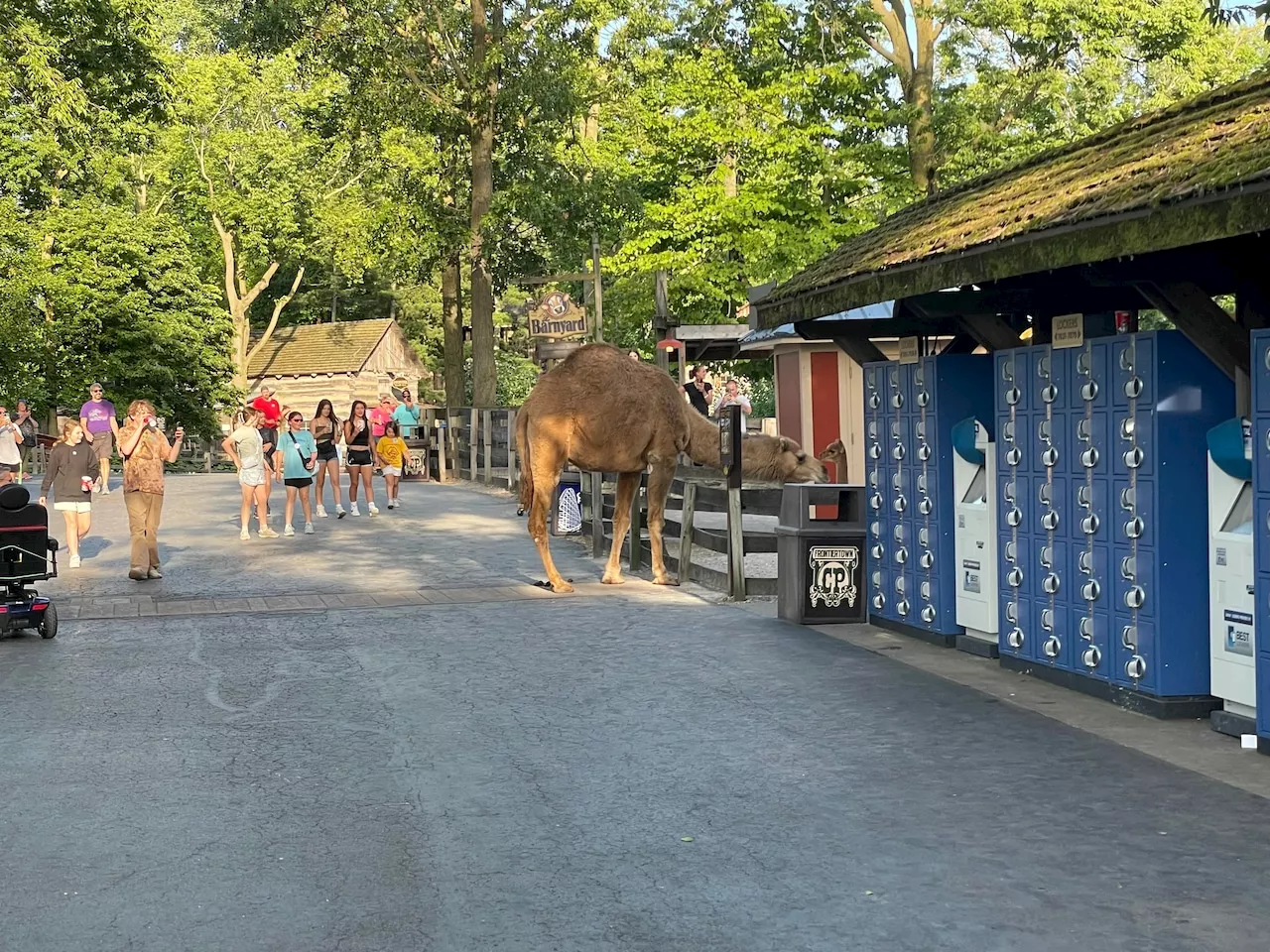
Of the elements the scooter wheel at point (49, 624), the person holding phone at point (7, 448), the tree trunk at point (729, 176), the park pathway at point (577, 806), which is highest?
the tree trunk at point (729, 176)

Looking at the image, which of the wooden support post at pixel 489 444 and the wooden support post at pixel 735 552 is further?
the wooden support post at pixel 489 444

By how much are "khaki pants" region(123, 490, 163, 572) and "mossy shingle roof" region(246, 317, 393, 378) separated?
56.2m

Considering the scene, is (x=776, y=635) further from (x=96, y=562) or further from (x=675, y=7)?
(x=675, y=7)

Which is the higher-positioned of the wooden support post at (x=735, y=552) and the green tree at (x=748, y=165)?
the green tree at (x=748, y=165)

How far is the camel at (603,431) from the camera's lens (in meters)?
15.7

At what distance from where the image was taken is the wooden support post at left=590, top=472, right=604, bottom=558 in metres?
19.0

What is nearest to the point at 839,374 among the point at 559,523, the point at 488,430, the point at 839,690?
the point at 488,430

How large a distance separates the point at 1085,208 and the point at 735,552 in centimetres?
676

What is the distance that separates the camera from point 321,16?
119ft

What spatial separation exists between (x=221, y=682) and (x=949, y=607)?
16.8 feet

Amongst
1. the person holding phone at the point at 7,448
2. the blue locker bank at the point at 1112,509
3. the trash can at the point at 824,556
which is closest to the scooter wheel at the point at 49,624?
the trash can at the point at 824,556

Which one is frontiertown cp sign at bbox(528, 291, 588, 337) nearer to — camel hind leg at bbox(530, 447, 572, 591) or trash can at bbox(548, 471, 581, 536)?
trash can at bbox(548, 471, 581, 536)

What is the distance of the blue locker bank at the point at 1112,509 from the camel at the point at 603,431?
5793 mm

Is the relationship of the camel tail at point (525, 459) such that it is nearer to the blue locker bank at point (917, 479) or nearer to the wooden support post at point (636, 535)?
the wooden support post at point (636, 535)
